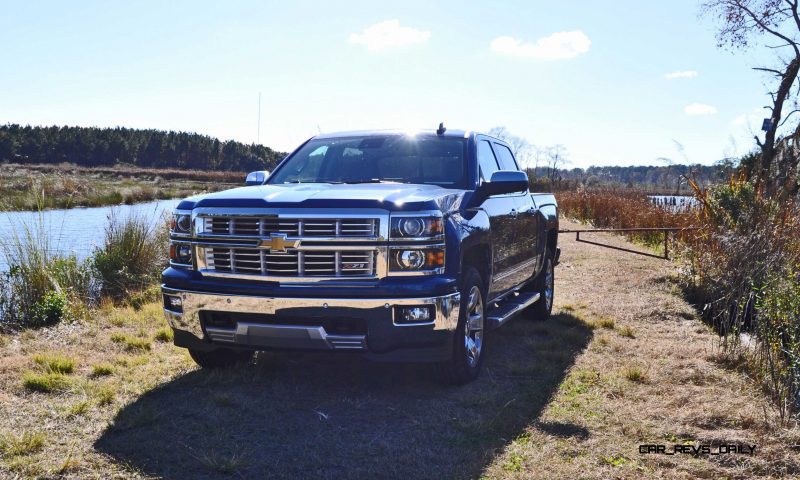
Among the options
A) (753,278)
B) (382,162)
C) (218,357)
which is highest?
(382,162)

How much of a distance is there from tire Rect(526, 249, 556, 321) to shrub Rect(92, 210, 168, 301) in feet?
17.0

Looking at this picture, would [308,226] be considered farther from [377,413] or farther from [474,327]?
[474,327]

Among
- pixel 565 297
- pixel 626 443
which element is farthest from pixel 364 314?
pixel 565 297

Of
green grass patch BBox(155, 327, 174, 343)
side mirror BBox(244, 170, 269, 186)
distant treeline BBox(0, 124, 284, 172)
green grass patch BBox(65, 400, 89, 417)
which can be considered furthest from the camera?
distant treeline BBox(0, 124, 284, 172)

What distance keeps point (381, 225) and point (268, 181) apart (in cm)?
187

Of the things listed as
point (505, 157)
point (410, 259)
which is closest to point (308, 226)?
point (410, 259)

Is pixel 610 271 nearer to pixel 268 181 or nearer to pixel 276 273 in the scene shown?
pixel 268 181

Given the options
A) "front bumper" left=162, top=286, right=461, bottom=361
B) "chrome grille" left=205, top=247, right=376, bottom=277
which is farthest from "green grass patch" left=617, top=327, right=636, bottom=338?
"chrome grille" left=205, top=247, right=376, bottom=277

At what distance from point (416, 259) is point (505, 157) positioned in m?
3.14

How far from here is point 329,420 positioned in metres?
4.43

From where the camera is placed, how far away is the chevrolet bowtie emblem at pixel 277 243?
14.6 feet

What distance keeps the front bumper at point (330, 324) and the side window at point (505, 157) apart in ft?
8.90

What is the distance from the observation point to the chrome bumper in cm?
440

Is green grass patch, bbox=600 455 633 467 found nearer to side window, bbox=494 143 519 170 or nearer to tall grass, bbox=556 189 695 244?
side window, bbox=494 143 519 170
